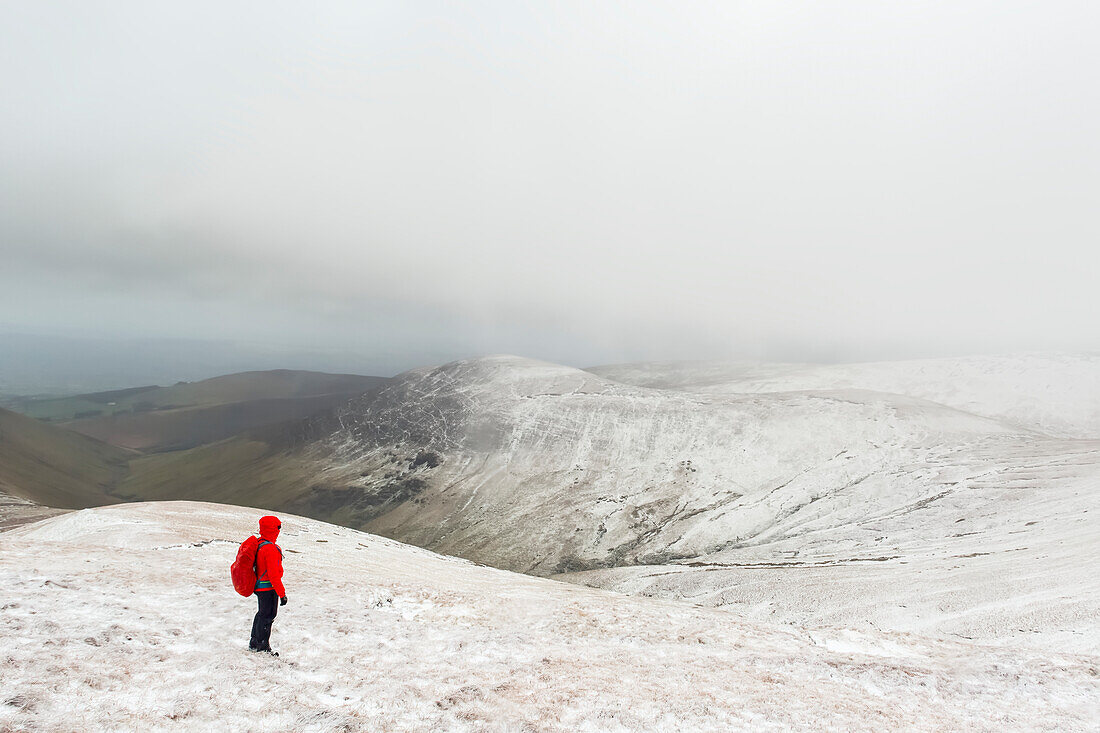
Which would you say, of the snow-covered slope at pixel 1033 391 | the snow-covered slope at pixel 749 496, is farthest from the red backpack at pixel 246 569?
the snow-covered slope at pixel 1033 391

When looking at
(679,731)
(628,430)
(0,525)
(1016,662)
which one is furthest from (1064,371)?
(0,525)

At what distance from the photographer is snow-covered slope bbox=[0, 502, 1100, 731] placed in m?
9.85

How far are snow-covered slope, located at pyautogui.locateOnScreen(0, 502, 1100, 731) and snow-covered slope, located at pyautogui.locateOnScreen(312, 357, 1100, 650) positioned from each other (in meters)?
12.6

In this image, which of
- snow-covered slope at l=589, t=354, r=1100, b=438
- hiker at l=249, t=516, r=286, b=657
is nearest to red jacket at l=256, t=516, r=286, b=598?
hiker at l=249, t=516, r=286, b=657

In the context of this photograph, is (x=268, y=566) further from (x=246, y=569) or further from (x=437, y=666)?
(x=437, y=666)

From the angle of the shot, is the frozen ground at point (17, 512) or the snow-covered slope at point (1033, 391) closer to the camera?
the frozen ground at point (17, 512)

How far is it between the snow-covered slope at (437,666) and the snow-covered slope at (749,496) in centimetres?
1265

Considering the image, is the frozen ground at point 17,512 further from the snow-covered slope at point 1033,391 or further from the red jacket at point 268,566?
the snow-covered slope at point 1033,391

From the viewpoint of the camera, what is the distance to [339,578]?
70.0ft

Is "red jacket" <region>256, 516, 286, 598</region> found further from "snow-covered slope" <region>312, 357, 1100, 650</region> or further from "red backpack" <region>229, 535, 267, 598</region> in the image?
"snow-covered slope" <region>312, 357, 1100, 650</region>

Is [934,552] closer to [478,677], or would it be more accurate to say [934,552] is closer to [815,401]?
[478,677]

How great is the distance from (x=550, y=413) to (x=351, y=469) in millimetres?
66188

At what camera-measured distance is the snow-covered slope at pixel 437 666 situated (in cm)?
985

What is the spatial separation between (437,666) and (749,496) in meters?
85.5
